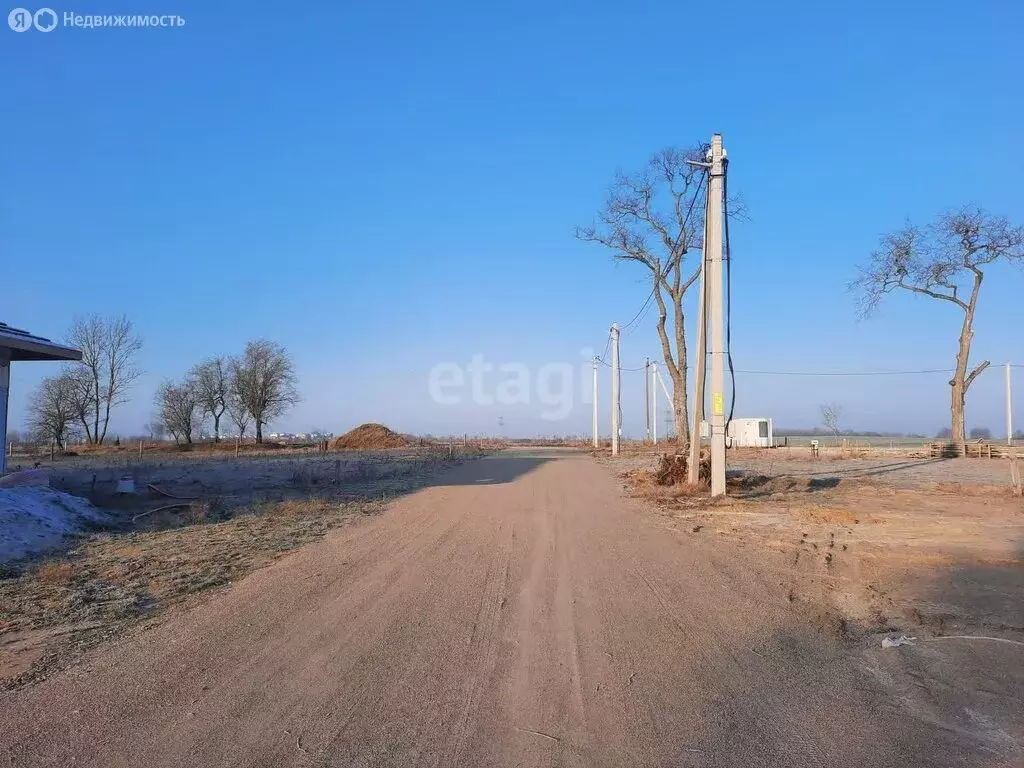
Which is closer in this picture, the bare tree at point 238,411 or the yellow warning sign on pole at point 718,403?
the yellow warning sign on pole at point 718,403

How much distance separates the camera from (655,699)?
495 centimetres

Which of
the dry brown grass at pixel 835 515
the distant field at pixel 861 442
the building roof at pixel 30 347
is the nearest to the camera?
the dry brown grass at pixel 835 515

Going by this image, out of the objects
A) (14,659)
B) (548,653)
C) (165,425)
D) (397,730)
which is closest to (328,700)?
(397,730)

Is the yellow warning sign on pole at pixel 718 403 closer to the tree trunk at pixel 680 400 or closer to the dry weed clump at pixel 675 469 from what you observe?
the dry weed clump at pixel 675 469

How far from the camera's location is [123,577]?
9000 mm

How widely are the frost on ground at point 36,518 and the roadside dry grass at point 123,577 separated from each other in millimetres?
637

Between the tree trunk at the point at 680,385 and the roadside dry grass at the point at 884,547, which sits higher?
the tree trunk at the point at 680,385

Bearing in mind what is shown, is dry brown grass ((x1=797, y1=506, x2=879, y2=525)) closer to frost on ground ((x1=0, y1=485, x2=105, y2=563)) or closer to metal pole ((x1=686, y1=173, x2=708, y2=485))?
metal pole ((x1=686, y1=173, x2=708, y2=485))

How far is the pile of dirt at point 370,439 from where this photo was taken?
69.9 m

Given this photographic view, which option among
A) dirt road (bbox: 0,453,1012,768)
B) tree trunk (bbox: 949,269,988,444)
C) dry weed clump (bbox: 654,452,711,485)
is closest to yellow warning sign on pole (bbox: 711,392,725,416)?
dry weed clump (bbox: 654,452,711,485)

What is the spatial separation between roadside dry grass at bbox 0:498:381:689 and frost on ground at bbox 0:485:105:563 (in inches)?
25.1

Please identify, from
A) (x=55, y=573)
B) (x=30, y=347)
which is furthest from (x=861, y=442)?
(x=55, y=573)

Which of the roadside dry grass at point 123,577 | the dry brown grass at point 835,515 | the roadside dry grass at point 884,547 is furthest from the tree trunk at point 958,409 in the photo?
the roadside dry grass at point 123,577

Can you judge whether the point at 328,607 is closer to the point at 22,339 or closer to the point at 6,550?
the point at 6,550
